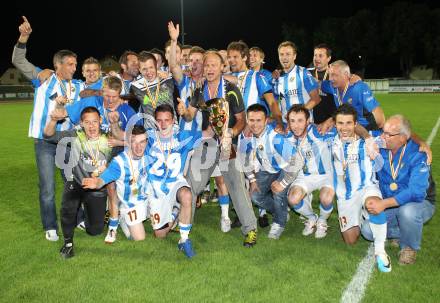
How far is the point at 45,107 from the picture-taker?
5.23 metres

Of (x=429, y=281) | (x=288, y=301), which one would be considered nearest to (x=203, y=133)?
(x=288, y=301)

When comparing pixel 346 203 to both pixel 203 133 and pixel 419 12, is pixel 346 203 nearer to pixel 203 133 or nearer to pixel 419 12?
pixel 203 133

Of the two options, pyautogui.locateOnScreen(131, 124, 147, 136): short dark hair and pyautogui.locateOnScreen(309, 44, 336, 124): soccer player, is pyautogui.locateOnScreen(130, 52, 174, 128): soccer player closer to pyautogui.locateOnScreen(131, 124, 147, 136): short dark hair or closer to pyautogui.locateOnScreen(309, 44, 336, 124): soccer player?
pyautogui.locateOnScreen(131, 124, 147, 136): short dark hair

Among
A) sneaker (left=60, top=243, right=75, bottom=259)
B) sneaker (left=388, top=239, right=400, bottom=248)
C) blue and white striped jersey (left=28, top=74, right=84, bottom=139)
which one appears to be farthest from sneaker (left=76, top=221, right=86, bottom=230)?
sneaker (left=388, top=239, right=400, bottom=248)

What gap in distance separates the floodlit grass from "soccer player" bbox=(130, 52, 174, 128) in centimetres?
162

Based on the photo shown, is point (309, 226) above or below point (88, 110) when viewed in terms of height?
below

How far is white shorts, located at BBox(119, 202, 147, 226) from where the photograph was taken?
17.3 feet

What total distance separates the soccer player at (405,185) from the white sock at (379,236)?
165 millimetres

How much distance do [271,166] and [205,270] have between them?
5.89 ft

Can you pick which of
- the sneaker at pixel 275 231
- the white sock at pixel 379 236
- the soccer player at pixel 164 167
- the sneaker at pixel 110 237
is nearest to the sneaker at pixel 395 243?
the white sock at pixel 379 236

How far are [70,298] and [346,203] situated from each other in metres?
2.97

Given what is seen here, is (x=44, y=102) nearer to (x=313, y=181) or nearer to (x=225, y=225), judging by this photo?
(x=225, y=225)

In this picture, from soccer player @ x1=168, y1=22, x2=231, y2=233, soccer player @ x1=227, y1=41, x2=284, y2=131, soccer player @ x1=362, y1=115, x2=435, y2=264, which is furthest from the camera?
soccer player @ x1=227, y1=41, x2=284, y2=131

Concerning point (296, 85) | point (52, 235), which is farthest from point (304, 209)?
point (52, 235)
